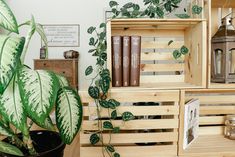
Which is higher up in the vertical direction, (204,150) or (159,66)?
(159,66)

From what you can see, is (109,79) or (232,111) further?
(232,111)

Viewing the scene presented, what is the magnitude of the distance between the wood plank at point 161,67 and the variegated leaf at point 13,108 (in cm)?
74

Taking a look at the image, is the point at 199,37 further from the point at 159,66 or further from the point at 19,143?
the point at 19,143

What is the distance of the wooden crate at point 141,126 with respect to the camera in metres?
1.00

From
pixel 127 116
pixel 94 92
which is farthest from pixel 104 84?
pixel 127 116

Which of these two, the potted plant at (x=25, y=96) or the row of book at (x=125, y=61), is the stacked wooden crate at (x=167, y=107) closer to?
the row of book at (x=125, y=61)

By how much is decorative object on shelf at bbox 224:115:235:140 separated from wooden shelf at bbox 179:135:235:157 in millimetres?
28

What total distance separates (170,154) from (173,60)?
497 millimetres

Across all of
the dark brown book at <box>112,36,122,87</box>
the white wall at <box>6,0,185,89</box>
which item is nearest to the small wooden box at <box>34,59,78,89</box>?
the white wall at <box>6,0,185,89</box>

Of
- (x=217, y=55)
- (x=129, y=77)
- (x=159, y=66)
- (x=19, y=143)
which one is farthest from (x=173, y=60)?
(x=19, y=143)

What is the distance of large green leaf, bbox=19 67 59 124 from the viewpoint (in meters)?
0.58

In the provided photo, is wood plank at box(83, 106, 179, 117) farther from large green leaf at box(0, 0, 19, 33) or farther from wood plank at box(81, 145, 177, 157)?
large green leaf at box(0, 0, 19, 33)

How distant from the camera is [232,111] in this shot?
1277mm

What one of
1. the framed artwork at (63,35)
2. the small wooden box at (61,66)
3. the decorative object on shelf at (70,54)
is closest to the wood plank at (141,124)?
the small wooden box at (61,66)
